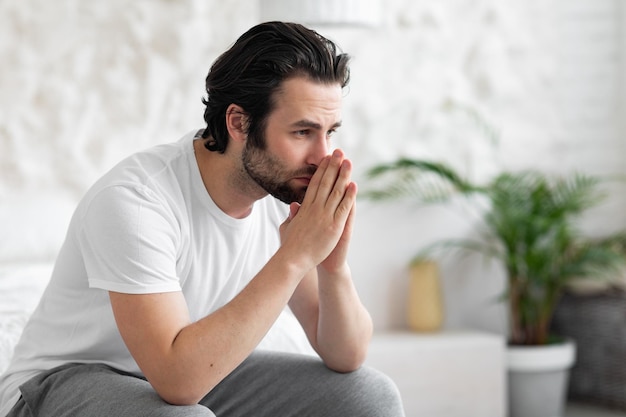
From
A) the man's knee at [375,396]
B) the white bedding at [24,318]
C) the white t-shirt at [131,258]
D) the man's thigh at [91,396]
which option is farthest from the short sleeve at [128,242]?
the white bedding at [24,318]

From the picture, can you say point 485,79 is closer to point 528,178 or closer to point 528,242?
point 528,178

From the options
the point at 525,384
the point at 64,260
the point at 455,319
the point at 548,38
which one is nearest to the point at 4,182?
the point at 64,260

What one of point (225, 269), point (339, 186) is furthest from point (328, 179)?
point (225, 269)

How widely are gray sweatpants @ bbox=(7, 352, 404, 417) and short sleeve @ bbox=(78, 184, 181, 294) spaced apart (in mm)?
159

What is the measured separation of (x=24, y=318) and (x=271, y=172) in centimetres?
73

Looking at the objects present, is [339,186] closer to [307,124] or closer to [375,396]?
[307,124]

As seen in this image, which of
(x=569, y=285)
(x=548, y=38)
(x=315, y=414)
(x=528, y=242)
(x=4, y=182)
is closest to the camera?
A: (x=315, y=414)

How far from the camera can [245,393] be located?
1.65 meters

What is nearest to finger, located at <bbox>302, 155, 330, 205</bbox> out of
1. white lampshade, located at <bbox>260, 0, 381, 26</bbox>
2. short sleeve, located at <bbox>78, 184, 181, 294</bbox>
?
short sleeve, located at <bbox>78, 184, 181, 294</bbox>

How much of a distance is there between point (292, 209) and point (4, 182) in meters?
1.51

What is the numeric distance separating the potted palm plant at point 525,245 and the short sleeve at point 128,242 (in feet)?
5.68

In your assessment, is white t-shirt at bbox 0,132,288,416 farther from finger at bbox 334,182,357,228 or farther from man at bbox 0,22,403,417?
finger at bbox 334,182,357,228

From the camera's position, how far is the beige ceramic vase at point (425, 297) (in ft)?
10.6

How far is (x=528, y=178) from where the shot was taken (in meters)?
3.64
